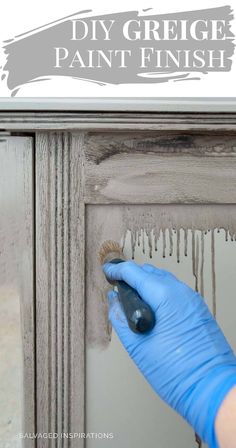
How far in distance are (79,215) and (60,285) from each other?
12 centimetres

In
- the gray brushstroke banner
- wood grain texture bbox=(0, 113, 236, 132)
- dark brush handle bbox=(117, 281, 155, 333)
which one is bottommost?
dark brush handle bbox=(117, 281, 155, 333)

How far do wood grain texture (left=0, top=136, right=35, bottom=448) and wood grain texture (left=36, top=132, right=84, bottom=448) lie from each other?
0.01 m

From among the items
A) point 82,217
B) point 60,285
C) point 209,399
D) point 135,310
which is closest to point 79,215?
point 82,217

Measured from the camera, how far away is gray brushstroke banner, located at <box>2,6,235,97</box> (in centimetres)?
69

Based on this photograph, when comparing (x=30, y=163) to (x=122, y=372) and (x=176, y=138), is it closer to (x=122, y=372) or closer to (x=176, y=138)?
(x=176, y=138)

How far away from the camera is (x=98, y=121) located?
65 cm

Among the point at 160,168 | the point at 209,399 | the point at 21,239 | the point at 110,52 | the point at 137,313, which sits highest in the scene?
the point at 110,52

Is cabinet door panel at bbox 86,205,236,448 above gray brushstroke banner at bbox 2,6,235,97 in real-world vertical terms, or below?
below

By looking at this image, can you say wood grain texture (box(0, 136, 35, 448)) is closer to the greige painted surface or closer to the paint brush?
the greige painted surface

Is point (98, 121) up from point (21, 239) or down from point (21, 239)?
up

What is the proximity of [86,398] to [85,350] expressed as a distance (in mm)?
80

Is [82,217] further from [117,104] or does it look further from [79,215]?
[117,104]

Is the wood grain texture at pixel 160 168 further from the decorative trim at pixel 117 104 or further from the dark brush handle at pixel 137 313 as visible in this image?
the dark brush handle at pixel 137 313

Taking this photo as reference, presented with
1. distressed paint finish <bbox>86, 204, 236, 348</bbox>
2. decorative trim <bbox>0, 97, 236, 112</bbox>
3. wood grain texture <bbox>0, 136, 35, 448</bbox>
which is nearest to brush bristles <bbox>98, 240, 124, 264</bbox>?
distressed paint finish <bbox>86, 204, 236, 348</bbox>
